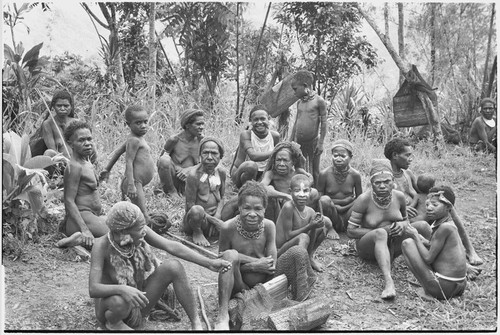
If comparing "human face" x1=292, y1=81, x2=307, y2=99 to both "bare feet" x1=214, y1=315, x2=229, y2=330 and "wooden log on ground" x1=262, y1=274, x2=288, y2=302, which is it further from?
"bare feet" x1=214, y1=315, x2=229, y2=330

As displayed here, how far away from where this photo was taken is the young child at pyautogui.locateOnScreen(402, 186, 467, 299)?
15.5 ft

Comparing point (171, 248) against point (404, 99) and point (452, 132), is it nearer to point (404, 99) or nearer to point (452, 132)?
point (404, 99)

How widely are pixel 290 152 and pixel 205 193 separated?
80 cm

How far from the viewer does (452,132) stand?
32.7 feet

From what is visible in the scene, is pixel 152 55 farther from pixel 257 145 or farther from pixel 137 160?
pixel 137 160

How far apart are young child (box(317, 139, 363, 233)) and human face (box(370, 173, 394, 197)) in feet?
2.14

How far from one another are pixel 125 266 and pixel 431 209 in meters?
2.34

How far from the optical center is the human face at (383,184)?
5.10 metres

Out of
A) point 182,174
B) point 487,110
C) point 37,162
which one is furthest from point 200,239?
point 487,110

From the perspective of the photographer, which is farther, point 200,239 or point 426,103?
point 426,103

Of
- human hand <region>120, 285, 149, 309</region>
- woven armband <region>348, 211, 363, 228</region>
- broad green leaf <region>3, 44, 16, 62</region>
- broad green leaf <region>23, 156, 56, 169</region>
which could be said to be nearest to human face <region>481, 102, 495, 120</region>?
woven armband <region>348, 211, 363, 228</region>

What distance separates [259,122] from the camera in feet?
20.2

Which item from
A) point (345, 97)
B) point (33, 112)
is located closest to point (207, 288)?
point (33, 112)

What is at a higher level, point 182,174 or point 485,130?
point 182,174
